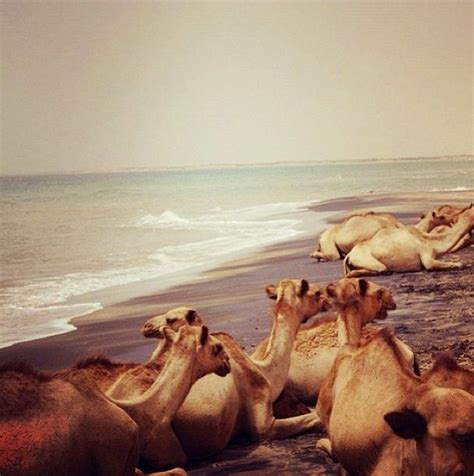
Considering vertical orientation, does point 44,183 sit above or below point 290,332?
above

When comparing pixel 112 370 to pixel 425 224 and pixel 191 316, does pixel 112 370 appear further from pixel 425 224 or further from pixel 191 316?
pixel 425 224

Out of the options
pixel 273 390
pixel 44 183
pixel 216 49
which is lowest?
pixel 273 390

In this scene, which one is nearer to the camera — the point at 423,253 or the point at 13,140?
the point at 13,140

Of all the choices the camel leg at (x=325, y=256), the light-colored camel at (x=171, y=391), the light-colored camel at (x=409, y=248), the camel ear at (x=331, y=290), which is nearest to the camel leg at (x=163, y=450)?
the light-colored camel at (x=171, y=391)

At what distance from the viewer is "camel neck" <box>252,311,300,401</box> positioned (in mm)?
5045

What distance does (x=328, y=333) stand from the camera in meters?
5.25

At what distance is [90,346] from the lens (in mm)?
5148

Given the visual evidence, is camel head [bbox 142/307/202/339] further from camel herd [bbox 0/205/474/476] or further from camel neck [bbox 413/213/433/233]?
camel neck [bbox 413/213/433/233]

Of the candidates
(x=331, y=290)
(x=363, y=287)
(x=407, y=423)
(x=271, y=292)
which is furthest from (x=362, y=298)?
(x=407, y=423)

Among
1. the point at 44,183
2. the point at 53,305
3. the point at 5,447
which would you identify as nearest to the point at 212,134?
the point at 44,183

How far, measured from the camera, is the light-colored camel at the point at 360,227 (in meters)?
5.84

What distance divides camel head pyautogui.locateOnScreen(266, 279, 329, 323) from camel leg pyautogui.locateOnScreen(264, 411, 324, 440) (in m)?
0.54

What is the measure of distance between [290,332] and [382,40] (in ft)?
6.32

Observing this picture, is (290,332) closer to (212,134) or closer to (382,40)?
(212,134)
